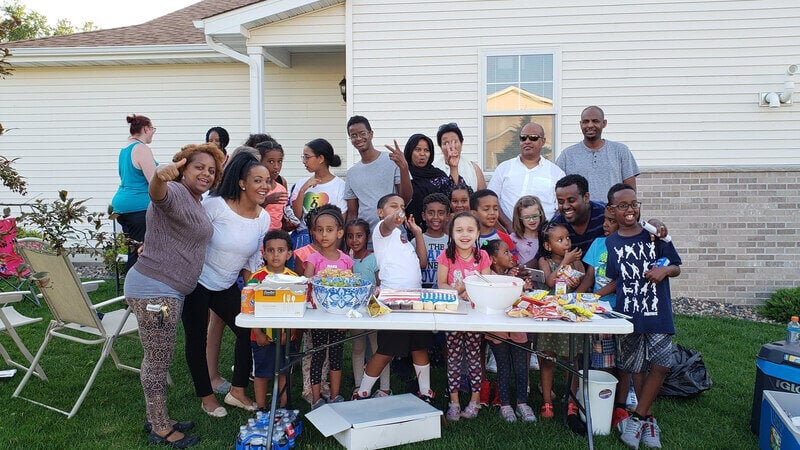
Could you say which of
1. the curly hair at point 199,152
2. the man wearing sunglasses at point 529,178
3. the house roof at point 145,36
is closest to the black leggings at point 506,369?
the man wearing sunglasses at point 529,178

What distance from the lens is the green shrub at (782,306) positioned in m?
6.66

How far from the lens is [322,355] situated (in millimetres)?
3773

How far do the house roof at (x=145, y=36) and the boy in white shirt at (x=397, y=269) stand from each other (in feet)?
21.2

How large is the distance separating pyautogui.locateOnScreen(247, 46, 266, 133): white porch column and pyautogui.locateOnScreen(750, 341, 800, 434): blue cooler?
630cm

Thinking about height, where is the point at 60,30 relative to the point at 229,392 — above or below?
above

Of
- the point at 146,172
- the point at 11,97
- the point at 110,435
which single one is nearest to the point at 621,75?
the point at 146,172

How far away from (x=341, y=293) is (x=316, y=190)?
1604mm

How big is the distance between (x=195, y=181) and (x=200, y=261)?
456mm

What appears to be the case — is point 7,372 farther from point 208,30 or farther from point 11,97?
point 11,97

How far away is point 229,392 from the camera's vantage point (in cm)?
385

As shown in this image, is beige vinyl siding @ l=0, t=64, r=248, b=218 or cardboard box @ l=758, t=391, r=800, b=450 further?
beige vinyl siding @ l=0, t=64, r=248, b=218

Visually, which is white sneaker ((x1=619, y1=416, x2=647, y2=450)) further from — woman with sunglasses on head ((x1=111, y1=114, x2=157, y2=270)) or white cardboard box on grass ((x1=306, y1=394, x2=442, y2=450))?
woman with sunglasses on head ((x1=111, y1=114, x2=157, y2=270))

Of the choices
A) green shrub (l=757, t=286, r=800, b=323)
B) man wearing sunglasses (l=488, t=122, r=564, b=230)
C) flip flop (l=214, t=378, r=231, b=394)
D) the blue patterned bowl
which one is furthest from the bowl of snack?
green shrub (l=757, t=286, r=800, b=323)

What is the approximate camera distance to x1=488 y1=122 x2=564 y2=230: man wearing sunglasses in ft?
14.2
